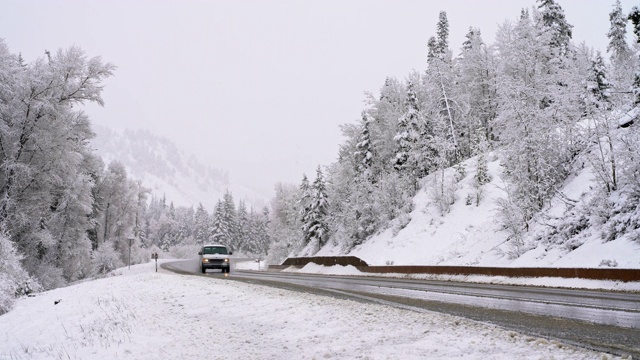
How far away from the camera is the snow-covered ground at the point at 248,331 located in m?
6.43

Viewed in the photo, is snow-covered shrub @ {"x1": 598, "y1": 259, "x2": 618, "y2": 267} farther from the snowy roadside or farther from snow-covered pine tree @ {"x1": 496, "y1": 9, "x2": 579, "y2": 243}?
snow-covered pine tree @ {"x1": 496, "y1": 9, "x2": 579, "y2": 243}

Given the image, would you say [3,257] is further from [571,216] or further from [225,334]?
[571,216]

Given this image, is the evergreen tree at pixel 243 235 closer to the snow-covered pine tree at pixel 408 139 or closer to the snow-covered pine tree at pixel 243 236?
the snow-covered pine tree at pixel 243 236

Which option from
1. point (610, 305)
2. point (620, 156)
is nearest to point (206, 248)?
point (620, 156)

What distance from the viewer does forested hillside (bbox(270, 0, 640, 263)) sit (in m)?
21.9

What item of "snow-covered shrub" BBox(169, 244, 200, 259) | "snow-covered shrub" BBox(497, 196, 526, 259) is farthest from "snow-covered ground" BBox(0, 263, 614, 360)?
"snow-covered shrub" BBox(169, 244, 200, 259)

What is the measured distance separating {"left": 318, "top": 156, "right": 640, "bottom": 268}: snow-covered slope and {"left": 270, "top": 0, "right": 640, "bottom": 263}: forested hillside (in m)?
0.30

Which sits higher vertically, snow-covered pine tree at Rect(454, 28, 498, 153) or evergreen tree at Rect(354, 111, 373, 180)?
snow-covered pine tree at Rect(454, 28, 498, 153)

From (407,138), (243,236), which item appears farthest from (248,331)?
(243,236)

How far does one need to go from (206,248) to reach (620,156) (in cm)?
2717

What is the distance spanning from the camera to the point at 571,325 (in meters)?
7.69

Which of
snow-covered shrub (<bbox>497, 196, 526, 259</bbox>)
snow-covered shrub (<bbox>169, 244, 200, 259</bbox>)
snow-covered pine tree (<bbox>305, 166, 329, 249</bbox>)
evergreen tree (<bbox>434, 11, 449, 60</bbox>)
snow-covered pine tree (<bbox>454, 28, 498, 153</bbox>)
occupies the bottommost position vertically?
snow-covered shrub (<bbox>169, 244, 200, 259</bbox>)

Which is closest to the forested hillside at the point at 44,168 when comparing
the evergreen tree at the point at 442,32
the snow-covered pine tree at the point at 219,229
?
the evergreen tree at the point at 442,32

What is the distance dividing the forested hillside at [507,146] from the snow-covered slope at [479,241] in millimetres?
304
